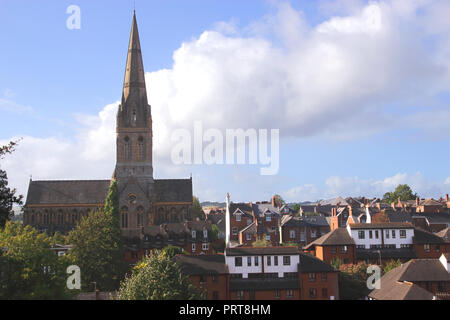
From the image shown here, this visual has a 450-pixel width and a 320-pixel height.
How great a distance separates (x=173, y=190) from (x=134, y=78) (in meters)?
24.0

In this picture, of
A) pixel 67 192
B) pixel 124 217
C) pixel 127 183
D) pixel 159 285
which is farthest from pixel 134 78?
pixel 159 285

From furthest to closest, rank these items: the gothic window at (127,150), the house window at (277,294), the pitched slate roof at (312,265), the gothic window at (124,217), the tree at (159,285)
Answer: the gothic window at (127,150)
the gothic window at (124,217)
the pitched slate roof at (312,265)
the house window at (277,294)
the tree at (159,285)

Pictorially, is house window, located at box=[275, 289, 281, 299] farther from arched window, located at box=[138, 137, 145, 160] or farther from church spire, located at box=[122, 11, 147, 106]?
church spire, located at box=[122, 11, 147, 106]

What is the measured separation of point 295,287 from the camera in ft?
157

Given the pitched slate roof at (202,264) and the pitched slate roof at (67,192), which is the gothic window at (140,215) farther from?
the pitched slate roof at (202,264)

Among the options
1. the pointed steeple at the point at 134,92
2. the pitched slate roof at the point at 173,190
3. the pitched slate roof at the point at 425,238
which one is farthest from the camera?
the pitched slate roof at the point at 173,190

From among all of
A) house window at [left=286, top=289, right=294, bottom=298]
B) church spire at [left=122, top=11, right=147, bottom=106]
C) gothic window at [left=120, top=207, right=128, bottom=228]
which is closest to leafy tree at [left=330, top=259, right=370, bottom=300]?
house window at [left=286, top=289, right=294, bottom=298]

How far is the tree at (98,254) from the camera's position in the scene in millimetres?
54141

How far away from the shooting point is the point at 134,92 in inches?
3775

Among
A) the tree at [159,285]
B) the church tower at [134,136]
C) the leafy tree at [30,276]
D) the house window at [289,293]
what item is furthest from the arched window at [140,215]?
the tree at [159,285]

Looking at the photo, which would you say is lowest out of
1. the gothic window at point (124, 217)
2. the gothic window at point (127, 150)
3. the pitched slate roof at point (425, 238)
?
the pitched slate roof at point (425, 238)

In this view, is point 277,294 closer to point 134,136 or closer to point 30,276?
point 30,276

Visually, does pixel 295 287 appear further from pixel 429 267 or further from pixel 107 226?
pixel 107 226

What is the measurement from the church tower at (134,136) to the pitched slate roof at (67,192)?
808 centimetres
